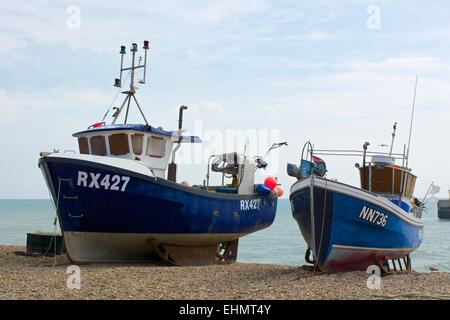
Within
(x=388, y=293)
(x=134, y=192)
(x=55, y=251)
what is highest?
(x=134, y=192)

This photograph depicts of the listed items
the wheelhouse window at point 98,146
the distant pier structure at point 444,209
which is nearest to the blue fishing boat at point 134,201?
the wheelhouse window at point 98,146

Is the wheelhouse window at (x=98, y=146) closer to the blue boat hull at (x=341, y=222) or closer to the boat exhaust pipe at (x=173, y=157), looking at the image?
the boat exhaust pipe at (x=173, y=157)

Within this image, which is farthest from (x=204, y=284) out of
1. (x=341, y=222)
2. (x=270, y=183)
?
(x=270, y=183)

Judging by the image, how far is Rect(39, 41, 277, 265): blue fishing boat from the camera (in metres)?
14.5

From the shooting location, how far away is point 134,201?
14.8 m

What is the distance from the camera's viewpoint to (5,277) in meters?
11.7

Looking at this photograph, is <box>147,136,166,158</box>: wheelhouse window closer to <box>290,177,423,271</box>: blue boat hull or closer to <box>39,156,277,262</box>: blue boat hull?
<box>39,156,277,262</box>: blue boat hull

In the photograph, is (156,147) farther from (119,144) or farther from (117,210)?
(117,210)

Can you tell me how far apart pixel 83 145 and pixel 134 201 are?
10.5 feet

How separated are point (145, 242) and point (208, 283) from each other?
419 centimetres

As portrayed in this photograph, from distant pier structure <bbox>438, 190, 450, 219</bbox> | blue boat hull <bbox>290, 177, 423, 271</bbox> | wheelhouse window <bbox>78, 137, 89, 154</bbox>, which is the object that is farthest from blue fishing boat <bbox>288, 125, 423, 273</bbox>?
distant pier structure <bbox>438, 190, 450, 219</bbox>

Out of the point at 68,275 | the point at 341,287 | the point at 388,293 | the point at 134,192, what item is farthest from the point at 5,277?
the point at 388,293

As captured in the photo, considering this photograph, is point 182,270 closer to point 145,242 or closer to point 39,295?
point 145,242
